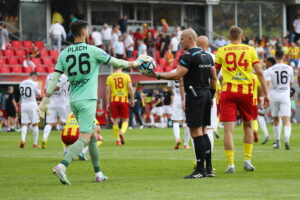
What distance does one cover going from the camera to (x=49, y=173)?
547 inches

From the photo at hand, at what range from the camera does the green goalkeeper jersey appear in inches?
464

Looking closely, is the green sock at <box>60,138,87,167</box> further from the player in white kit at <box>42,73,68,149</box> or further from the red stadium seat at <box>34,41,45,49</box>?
the red stadium seat at <box>34,41,45,49</box>

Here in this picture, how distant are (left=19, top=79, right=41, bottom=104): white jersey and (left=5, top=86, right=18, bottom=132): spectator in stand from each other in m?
11.8

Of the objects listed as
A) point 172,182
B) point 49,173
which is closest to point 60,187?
point 172,182

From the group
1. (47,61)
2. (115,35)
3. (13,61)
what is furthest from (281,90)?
(115,35)

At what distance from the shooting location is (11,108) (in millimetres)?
35469

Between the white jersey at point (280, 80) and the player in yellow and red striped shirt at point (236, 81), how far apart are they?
612 centimetres

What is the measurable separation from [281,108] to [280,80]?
700 mm

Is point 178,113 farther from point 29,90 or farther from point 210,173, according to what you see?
point 210,173

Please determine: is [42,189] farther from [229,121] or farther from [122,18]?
[122,18]

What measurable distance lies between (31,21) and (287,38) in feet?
51.0

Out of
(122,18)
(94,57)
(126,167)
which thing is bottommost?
(126,167)

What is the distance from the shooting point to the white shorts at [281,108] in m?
19.6

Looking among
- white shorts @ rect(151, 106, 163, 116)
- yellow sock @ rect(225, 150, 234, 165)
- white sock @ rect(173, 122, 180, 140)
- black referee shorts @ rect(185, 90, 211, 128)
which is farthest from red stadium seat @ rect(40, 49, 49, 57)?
black referee shorts @ rect(185, 90, 211, 128)
